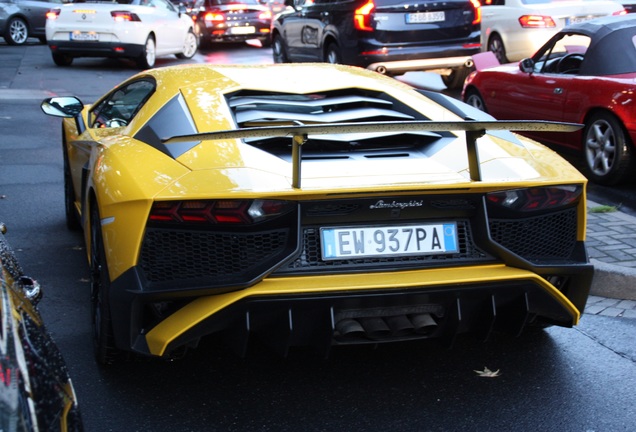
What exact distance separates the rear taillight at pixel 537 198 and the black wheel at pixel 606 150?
157 inches

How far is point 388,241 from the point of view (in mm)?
3828

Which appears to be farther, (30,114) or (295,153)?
(30,114)

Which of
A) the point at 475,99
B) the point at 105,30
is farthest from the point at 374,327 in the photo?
the point at 105,30

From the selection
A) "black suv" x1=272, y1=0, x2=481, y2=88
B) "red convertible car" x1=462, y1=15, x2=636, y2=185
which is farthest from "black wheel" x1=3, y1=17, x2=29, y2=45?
"red convertible car" x1=462, y1=15, x2=636, y2=185

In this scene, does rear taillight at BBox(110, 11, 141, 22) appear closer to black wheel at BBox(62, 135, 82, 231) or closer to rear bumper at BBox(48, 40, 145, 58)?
rear bumper at BBox(48, 40, 145, 58)

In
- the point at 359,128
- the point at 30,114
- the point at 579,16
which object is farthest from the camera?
the point at 579,16

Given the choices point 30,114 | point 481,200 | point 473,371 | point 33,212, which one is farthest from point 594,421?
point 30,114

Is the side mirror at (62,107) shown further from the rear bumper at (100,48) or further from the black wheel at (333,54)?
the rear bumper at (100,48)

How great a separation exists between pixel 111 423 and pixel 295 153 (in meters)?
1.30

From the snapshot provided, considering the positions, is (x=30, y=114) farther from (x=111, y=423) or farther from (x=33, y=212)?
(x=111, y=423)

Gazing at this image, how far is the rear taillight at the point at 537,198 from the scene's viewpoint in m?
3.93

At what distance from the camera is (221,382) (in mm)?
4207

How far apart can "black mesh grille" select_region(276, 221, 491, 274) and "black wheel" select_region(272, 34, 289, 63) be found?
42.1 ft

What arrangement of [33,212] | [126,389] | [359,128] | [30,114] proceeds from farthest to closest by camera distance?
[30,114] < [33,212] < [126,389] < [359,128]
